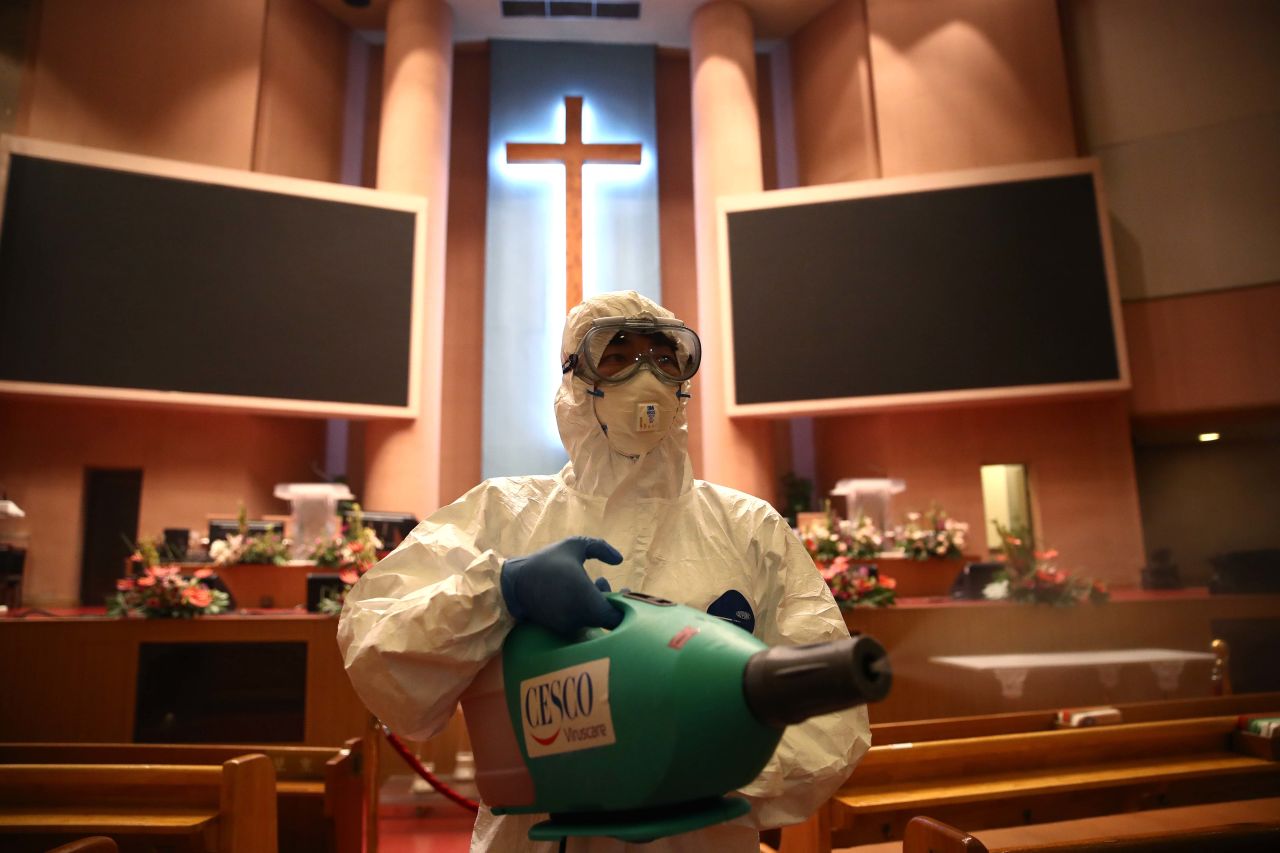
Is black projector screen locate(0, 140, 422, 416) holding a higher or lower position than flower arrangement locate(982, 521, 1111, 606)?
higher

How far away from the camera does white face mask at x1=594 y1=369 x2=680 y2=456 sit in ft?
4.59

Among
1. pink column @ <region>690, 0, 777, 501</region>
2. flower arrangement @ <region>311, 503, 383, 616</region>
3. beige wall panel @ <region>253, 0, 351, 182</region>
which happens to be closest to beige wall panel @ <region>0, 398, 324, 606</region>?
beige wall panel @ <region>253, 0, 351, 182</region>

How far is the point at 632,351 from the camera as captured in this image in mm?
1462

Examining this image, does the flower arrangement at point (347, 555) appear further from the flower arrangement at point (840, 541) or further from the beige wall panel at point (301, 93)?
the beige wall panel at point (301, 93)

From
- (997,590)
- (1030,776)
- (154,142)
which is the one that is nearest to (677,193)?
(154,142)

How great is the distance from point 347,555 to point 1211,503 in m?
8.09

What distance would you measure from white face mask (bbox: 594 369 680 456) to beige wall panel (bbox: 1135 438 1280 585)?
8.32 m

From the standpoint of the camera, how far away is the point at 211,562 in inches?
213

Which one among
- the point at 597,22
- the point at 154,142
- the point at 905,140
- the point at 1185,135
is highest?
the point at 597,22

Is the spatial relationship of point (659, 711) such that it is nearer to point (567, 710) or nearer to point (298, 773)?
point (567, 710)

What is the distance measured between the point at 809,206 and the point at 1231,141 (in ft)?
11.8

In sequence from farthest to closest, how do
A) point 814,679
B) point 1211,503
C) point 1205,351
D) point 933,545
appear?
point 1211,503 → point 1205,351 → point 933,545 → point 814,679

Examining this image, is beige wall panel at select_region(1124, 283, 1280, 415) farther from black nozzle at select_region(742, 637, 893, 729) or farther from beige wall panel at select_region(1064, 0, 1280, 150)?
black nozzle at select_region(742, 637, 893, 729)

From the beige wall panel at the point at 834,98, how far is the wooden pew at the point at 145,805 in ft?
25.7
